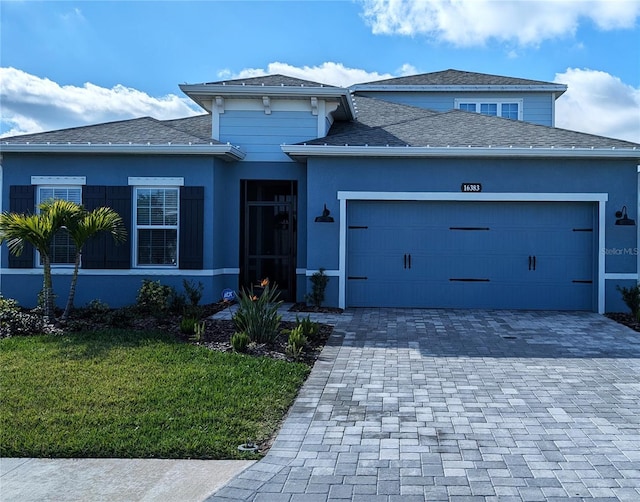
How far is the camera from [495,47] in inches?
505

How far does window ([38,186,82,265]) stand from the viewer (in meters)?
12.8

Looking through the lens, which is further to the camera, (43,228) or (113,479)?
(43,228)

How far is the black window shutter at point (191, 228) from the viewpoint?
12531 mm

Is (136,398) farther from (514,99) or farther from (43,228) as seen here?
(514,99)

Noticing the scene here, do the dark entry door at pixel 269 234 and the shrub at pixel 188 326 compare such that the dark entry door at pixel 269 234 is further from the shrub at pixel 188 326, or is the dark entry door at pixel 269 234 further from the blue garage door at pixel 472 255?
the shrub at pixel 188 326

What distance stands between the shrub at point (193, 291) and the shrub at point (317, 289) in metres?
2.19

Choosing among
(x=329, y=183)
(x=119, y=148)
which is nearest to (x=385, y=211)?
(x=329, y=183)

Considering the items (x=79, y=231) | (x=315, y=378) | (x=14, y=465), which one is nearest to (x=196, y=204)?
(x=79, y=231)

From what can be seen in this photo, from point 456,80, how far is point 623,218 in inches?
343

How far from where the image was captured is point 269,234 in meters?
13.9

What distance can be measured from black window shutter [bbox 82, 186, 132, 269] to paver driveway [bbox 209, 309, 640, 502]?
5385 millimetres

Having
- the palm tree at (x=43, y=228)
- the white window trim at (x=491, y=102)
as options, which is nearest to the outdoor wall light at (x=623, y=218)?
the white window trim at (x=491, y=102)

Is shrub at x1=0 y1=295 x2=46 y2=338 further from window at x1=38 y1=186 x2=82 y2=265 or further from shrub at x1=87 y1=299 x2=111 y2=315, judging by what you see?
window at x1=38 y1=186 x2=82 y2=265

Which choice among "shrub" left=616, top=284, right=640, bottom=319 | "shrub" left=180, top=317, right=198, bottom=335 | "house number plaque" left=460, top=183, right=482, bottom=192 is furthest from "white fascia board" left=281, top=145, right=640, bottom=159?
"shrub" left=180, top=317, right=198, bottom=335
